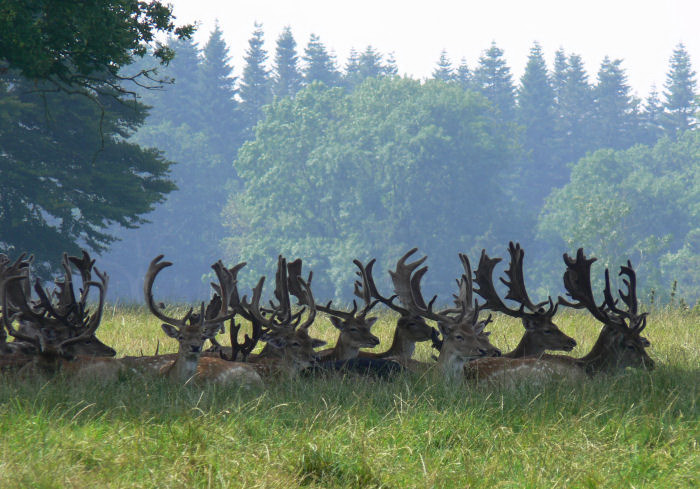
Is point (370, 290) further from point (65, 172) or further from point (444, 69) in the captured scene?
point (444, 69)

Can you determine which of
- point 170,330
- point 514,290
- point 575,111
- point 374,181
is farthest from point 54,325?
point 575,111

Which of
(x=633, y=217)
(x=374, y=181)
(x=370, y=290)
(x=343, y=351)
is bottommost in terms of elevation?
(x=343, y=351)

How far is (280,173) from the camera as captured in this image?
56781mm

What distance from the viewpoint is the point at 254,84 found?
265ft

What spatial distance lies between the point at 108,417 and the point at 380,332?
652cm

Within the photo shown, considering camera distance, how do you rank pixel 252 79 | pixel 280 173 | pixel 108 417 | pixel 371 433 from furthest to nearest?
pixel 252 79 < pixel 280 173 < pixel 108 417 < pixel 371 433

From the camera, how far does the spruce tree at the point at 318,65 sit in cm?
8326

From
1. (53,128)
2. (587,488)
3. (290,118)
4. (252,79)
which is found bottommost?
(587,488)

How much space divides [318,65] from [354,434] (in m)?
80.6

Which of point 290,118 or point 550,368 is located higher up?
point 290,118

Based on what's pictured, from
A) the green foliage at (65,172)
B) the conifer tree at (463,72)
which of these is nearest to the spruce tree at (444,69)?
the conifer tree at (463,72)

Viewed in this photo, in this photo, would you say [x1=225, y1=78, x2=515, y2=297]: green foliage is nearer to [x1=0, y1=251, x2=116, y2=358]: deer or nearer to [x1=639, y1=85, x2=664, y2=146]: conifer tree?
[x1=639, y1=85, x2=664, y2=146]: conifer tree

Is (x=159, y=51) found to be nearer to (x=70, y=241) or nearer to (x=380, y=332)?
(x=380, y=332)

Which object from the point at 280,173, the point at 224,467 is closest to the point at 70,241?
the point at 224,467
